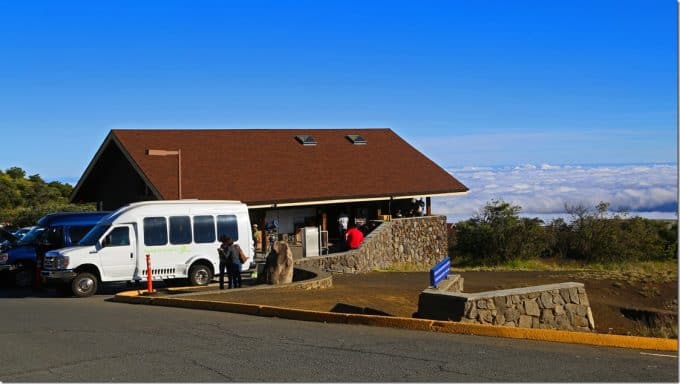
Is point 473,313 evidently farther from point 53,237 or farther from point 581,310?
point 53,237

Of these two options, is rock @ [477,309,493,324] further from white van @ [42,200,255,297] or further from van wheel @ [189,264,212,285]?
van wheel @ [189,264,212,285]

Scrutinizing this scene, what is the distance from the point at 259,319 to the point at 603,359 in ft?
21.6

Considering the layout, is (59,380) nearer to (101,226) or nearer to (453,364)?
(453,364)

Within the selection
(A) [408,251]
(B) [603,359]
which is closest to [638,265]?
(A) [408,251]

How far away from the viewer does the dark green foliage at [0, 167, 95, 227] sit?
50.4 meters

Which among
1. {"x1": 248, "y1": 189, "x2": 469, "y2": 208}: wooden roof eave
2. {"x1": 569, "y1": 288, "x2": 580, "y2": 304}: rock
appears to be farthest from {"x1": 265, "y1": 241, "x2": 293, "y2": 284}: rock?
{"x1": 248, "y1": 189, "x2": 469, "y2": 208}: wooden roof eave

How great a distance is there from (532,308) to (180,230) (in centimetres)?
1148

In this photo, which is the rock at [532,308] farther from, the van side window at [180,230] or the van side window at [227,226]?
the van side window at [180,230]

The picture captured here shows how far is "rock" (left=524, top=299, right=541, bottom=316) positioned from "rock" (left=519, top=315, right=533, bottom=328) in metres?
0.09

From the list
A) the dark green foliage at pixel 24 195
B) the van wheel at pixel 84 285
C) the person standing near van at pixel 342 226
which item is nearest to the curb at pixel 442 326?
the van wheel at pixel 84 285

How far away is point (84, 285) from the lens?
21.5m

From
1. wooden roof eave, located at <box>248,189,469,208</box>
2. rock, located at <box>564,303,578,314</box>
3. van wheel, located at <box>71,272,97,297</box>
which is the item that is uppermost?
wooden roof eave, located at <box>248,189,469,208</box>

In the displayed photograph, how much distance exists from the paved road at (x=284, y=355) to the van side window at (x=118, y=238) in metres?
7.80

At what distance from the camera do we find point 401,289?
2120 cm
